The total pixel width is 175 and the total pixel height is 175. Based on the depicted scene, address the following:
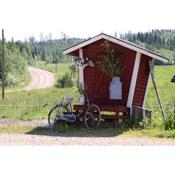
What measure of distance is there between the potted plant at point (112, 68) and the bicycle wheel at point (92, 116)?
2.67 ft

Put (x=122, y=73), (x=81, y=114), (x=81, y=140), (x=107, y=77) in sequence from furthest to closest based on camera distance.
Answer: (x=107, y=77) → (x=122, y=73) → (x=81, y=114) → (x=81, y=140)

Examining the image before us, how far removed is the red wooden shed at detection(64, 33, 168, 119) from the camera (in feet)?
48.4

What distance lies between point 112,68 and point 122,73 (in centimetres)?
52

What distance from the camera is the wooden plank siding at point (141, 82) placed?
49.9 feet

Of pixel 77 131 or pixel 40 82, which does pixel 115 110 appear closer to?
pixel 77 131

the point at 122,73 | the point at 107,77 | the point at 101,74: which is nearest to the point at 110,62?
the point at 122,73

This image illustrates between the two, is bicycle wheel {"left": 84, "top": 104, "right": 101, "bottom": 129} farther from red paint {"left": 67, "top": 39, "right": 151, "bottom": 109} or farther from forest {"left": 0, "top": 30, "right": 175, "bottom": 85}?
forest {"left": 0, "top": 30, "right": 175, "bottom": 85}

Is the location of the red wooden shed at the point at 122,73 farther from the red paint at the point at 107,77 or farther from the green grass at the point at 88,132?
the green grass at the point at 88,132

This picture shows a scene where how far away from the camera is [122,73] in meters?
15.2

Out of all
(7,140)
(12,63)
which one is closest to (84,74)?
(7,140)

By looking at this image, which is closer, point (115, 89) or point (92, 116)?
point (92, 116)

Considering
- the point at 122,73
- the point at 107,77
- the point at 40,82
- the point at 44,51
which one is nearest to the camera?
the point at 122,73

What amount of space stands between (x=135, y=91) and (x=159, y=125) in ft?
5.50

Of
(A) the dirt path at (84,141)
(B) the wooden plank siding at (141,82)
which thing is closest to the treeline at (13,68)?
(B) the wooden plank siding at (141,82)
